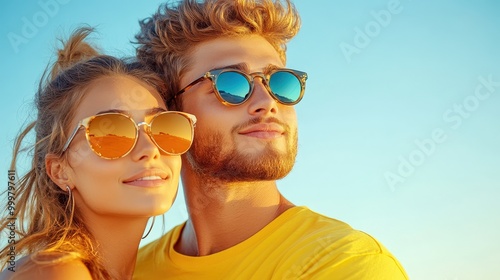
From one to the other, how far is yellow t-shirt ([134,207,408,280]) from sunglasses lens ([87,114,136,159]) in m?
0.95

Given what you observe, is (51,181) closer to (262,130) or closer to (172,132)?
(172,132)

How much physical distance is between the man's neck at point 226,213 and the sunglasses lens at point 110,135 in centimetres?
104

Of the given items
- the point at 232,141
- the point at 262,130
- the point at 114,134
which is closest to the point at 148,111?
the point at 114,134

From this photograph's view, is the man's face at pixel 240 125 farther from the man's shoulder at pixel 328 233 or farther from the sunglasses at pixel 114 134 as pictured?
the sunglasses at pixel 114 134

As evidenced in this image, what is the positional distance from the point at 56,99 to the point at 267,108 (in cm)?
147

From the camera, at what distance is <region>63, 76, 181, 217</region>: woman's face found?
3.42 m

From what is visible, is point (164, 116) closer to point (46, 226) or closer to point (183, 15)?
point (46, 226)

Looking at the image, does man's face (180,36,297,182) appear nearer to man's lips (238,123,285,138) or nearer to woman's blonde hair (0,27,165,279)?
man's lips (238,123,285,138)

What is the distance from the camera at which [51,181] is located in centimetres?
366

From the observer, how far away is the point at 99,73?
3789 millimetres

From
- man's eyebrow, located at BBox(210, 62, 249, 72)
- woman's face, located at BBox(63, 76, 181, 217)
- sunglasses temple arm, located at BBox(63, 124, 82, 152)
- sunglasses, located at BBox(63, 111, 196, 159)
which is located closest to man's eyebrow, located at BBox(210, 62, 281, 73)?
man's eyebrow, located at BBox(210, 62, 249, 72)

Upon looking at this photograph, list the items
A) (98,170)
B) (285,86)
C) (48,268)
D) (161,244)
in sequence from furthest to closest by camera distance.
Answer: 1. (161,244)
2. (285,86)
3. (98,170)
4. (48,268)

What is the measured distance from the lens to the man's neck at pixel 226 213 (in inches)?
160

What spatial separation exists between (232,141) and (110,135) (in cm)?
109
